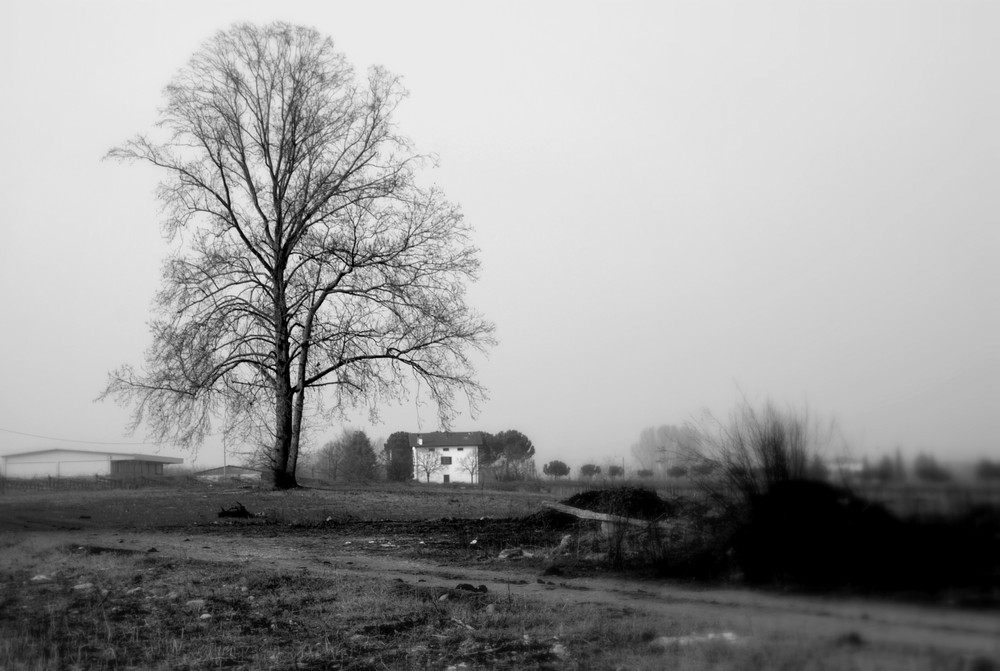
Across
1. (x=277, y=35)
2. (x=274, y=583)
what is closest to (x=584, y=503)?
(x=274, y=583)

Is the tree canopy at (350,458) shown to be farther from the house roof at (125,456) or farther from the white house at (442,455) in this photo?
the house roof at (125,456)

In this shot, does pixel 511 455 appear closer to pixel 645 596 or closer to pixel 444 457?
pixel 645 596

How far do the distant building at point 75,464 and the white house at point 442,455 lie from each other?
35.4 meters

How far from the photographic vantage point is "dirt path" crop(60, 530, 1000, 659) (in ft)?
8.52

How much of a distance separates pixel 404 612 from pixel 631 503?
362 centimetres

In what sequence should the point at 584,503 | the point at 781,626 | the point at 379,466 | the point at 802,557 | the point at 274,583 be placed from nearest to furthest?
the point at 781,626
the point at 802,557
the point at 274,583
the point at 584,503
the point at 379,466

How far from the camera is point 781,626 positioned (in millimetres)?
3312

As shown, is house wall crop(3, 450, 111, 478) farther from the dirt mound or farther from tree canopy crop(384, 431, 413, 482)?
tree canopy crop(384, 431, 413, 482)

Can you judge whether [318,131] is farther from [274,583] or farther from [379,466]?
[379,466]

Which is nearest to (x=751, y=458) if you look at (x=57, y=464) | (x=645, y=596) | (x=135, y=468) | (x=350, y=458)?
(x=645, y=596)

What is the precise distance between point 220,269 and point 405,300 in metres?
6.07

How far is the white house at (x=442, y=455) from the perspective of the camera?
63.2 m

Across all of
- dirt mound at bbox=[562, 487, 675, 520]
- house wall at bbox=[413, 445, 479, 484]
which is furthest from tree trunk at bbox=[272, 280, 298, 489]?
house wall at bbox=[413, 445, 479, 484]

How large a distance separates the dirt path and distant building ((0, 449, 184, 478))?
1263 mm
